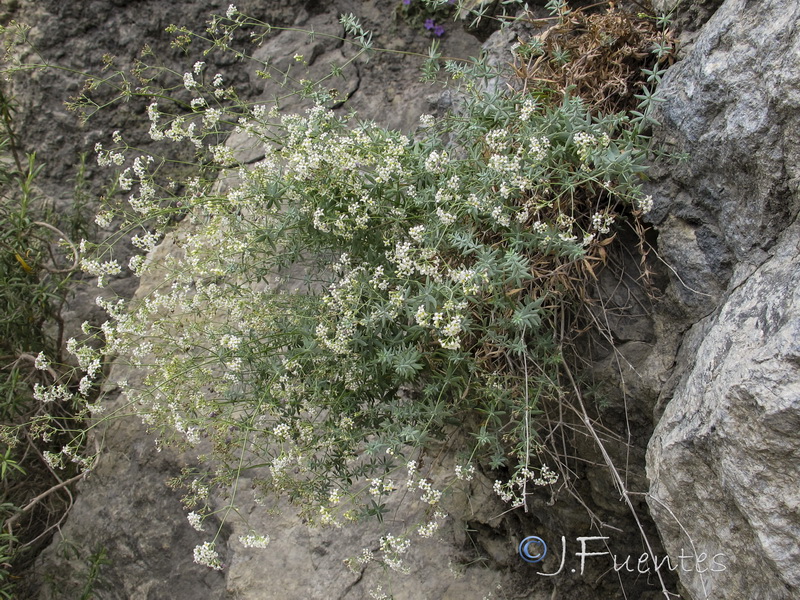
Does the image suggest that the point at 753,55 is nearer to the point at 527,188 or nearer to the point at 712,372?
the point at 527,188

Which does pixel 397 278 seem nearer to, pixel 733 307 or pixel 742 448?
pixel 733 307

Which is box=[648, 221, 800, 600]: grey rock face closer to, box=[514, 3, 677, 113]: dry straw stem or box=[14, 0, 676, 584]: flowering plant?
box=[14, 0, 676, 584]: flowering plant

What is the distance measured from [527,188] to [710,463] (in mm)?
1111

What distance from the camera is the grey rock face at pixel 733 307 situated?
2.03 m
